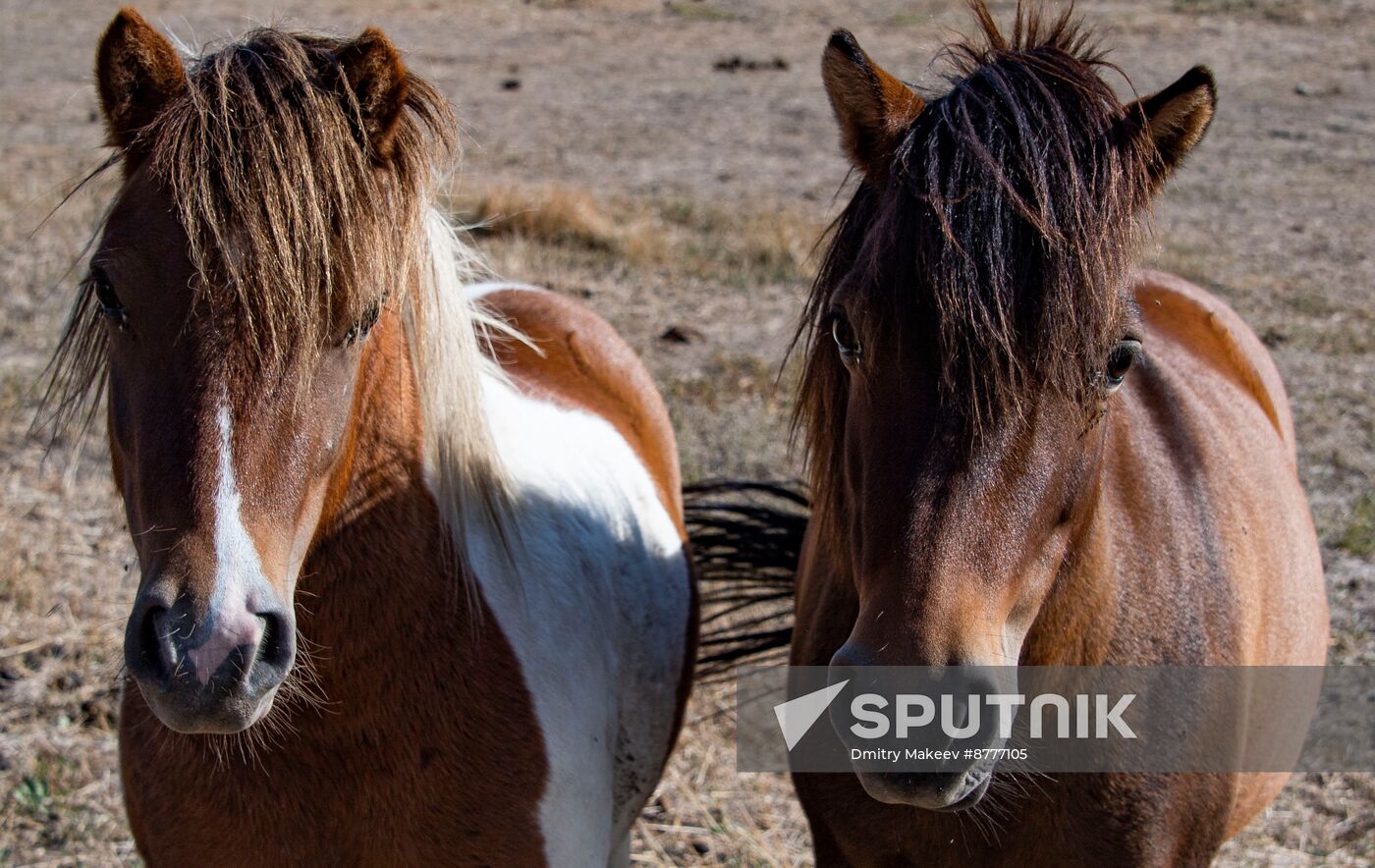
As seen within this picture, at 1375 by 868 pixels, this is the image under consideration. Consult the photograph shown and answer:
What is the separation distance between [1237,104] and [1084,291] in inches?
477

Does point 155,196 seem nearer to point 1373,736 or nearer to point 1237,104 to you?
point 1373,736

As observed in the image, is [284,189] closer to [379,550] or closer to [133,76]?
[133,76]

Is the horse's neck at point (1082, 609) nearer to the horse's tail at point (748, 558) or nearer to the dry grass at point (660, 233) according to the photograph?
the horse's tail at point (748, 558)

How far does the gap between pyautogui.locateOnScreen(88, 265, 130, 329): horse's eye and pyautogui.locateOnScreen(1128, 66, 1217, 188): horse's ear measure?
5.47ft

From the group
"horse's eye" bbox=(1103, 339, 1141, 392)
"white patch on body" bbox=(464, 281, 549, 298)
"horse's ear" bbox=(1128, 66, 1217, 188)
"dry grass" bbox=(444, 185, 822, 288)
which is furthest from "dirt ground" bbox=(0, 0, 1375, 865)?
"white patch on body" bbox=(464, 281, 549, 298)

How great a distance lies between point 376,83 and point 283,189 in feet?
0.98

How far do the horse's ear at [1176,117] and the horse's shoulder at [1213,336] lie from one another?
1195 mm

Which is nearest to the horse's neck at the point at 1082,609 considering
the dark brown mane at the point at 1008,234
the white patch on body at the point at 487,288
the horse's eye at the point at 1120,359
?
the horse's eye at the point at 1120,359

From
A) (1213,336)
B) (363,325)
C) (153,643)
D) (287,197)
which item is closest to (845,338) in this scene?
(363,325)

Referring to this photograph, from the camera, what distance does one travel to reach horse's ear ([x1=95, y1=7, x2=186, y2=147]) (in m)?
1.98

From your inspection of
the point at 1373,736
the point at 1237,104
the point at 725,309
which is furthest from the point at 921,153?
the point at 1237,104

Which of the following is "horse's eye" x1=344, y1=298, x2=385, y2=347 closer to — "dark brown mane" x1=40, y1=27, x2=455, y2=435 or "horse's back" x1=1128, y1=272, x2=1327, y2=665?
"dark brown mane" x1=40, y1=27, x2=455, y2=435

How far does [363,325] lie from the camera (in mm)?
2021

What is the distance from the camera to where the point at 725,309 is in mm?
7051
